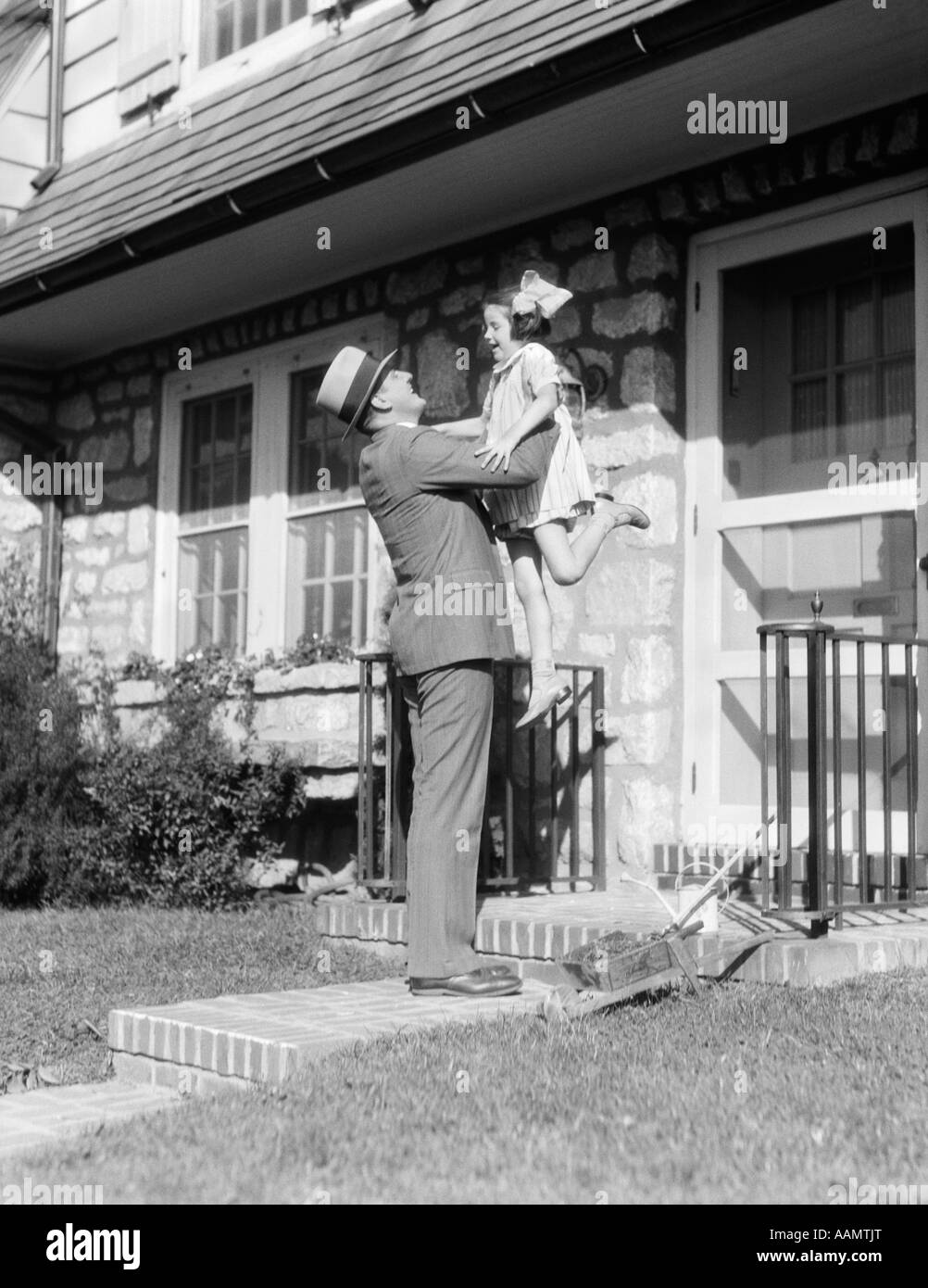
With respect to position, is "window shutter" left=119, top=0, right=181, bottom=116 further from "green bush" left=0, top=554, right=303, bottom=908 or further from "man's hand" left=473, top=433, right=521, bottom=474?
"man's hand" left=473, top=433, right=521, bottom=474

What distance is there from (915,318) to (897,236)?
37 cm

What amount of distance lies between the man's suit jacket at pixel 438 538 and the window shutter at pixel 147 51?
5.54 meters

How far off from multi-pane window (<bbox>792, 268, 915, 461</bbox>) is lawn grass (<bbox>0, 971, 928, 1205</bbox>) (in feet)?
8.99

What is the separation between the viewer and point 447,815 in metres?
4.94

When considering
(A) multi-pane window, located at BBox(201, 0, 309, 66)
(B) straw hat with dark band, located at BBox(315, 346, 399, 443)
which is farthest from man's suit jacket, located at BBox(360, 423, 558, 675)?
(A) multi-pane window, located at BBox(201, 0, 309, 66)

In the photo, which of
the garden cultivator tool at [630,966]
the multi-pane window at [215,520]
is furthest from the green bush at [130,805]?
the garden cultivator tool at [630,966]

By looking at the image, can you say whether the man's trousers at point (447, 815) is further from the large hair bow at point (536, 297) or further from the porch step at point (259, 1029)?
the large hair bow at point (536, 297)

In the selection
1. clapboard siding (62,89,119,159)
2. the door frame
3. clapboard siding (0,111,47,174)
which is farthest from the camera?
clapboard siding (0,111,47,174)

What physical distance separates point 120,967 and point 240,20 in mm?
5790

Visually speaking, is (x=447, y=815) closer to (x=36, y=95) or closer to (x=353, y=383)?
(x=353, y=383)

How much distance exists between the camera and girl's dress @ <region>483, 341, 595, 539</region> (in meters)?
5.46
